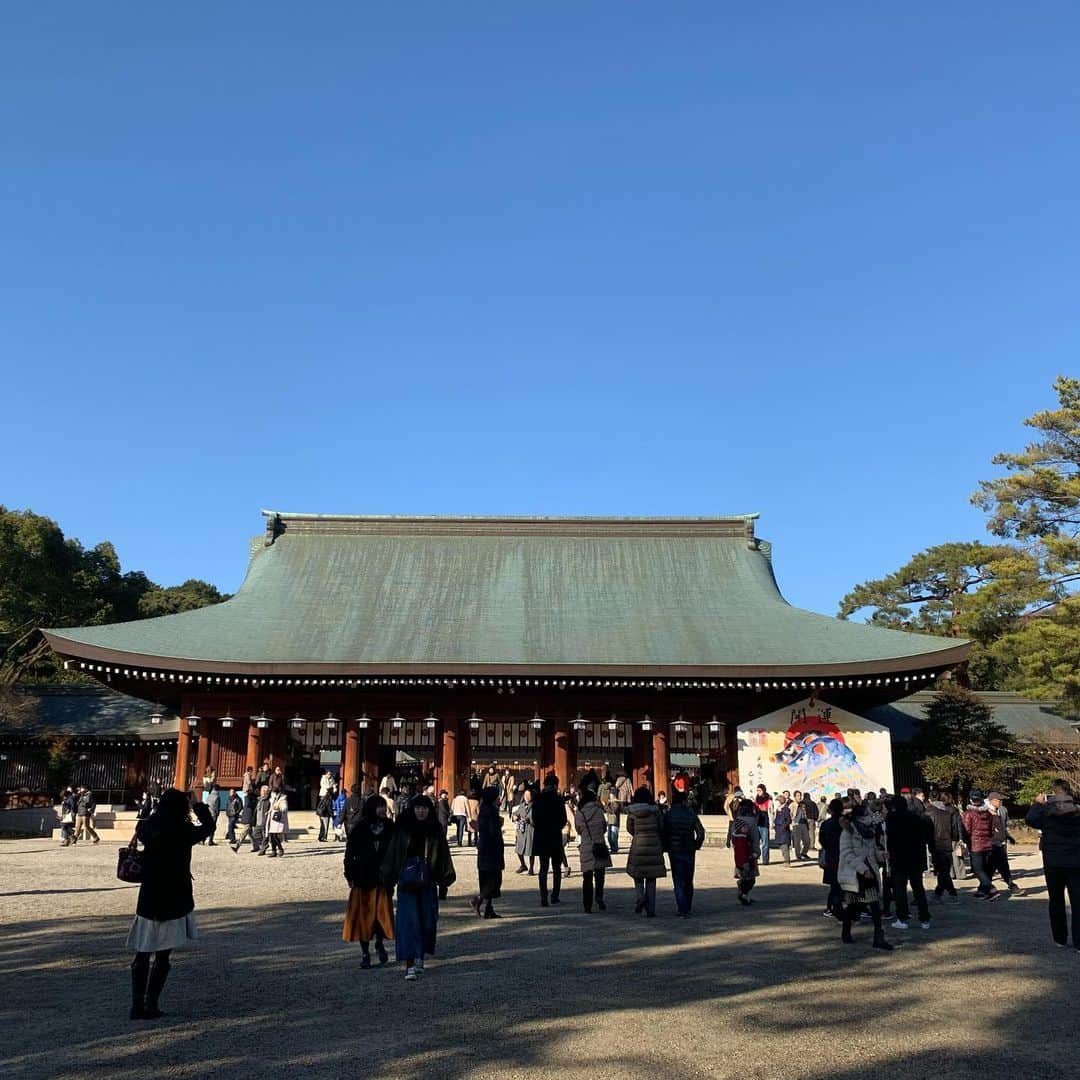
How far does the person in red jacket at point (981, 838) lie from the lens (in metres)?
13.7

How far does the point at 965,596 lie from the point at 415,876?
3180 cm

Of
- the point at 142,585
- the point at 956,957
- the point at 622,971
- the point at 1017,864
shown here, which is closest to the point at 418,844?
the point at 622,971

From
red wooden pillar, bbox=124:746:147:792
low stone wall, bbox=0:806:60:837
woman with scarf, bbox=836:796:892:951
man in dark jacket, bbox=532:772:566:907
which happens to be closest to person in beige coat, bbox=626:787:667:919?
man in dark jacket, bbox=532:772:566:907

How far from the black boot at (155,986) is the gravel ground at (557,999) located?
0.13 m

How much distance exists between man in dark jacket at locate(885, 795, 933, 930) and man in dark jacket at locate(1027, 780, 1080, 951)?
3.97 ft

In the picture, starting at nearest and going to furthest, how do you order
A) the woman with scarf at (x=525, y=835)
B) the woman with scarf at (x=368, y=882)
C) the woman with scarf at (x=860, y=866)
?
the woman with scarf at (x=368, y=882)
the woman with scarf at (x=860, y=866)
the woman with scarf at (x=525, y=835)

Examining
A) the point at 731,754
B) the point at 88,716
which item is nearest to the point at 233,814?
the point at 731,754

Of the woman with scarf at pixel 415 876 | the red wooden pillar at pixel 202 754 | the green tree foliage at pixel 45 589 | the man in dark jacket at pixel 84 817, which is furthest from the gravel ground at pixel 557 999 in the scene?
the green tree foliage at pixel 45 589

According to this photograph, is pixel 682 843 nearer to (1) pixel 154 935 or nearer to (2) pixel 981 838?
(2) pixel 981 838

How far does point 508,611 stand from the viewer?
3011 cm

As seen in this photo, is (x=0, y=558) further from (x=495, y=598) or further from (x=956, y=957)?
(x=956, y=957)

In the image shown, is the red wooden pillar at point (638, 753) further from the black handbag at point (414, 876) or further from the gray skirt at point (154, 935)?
the gray skirt at point (154, 935)

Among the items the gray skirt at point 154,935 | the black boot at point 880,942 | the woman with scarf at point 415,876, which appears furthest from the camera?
the black boot at point 880,942

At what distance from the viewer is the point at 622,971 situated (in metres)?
8.48
